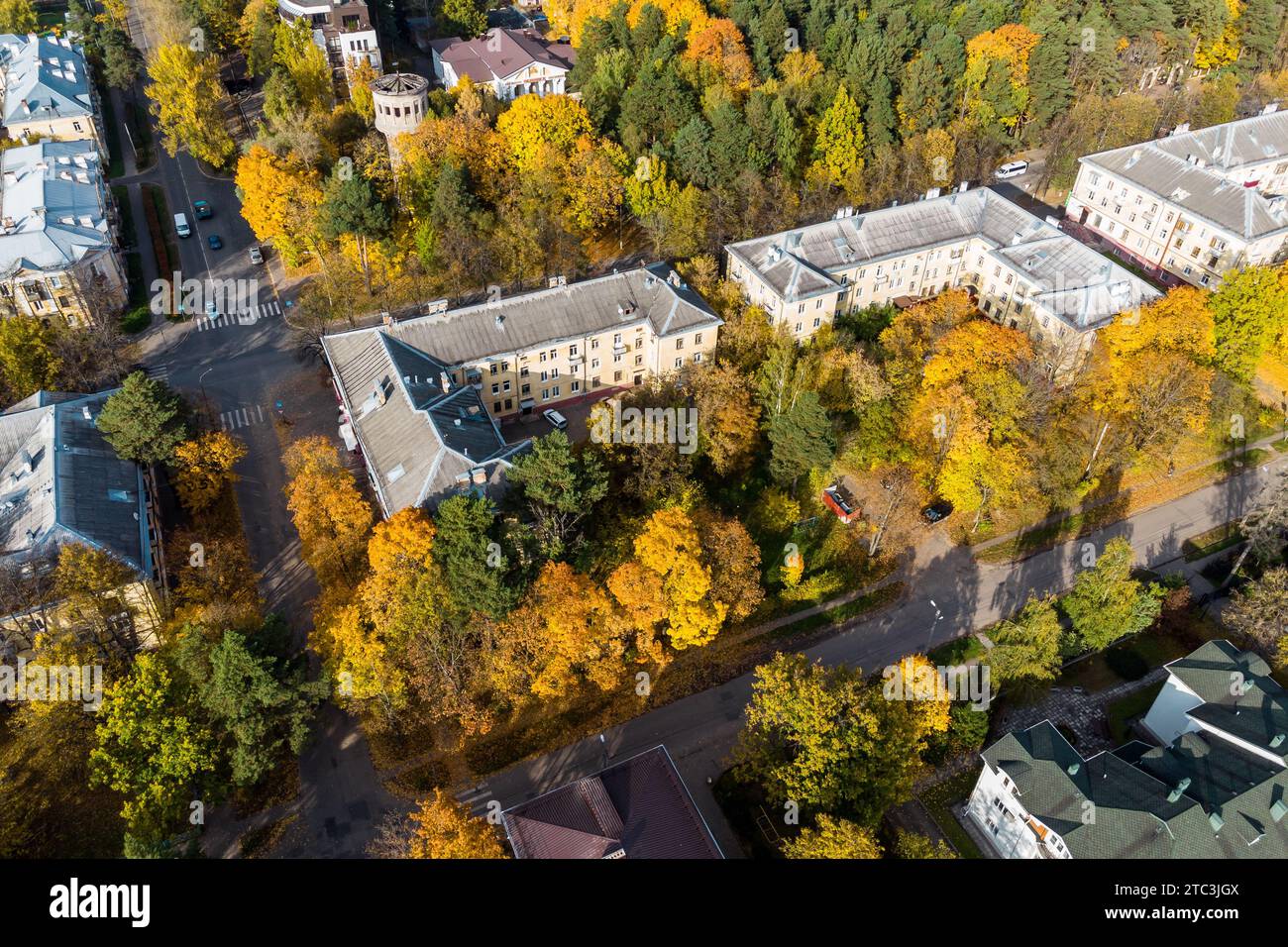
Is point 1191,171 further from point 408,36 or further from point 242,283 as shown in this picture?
point 408,36

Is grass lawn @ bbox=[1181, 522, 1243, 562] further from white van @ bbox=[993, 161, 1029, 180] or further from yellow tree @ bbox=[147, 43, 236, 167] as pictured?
yellow tree @ bbox=[147, 43, 236, 167]

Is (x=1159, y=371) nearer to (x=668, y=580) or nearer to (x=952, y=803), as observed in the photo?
(x=952, y=803)

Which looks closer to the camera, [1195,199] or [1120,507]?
[1120,507]

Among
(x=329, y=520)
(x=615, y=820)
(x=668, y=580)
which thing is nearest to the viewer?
(x=615, y=820)

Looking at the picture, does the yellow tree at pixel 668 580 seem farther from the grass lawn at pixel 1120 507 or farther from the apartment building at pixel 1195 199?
the apartment building at pixel 1195 199

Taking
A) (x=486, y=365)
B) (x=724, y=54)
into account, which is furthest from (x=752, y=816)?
(x=724, y=54)

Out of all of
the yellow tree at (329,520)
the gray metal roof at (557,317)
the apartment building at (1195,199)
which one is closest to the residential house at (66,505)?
the yellow tree at (329,520)

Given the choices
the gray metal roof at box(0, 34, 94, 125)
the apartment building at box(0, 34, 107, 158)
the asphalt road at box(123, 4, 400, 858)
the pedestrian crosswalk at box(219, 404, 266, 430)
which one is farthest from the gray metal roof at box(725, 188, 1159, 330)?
the gray metal roof at box(0, 34, 94, 125)
